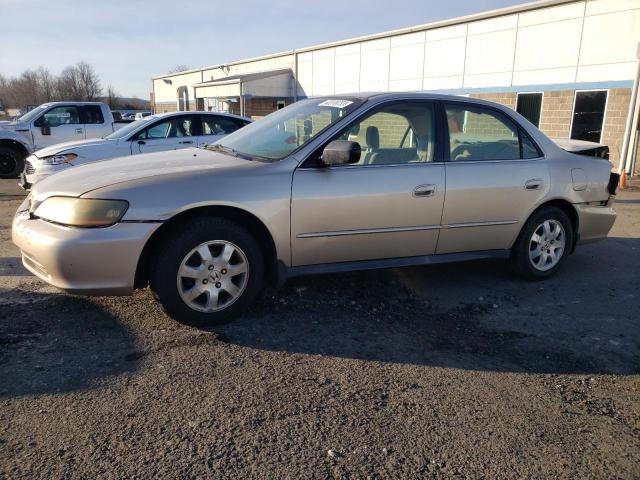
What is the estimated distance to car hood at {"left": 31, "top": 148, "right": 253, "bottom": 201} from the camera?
3.47 metres

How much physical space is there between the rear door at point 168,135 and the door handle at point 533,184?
5889mm

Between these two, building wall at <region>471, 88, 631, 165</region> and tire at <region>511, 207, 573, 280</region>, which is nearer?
tire at <region>511, 207, 573, 280</region>

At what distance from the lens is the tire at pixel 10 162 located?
11.6m

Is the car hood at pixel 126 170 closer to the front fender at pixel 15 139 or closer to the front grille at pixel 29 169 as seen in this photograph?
the front grille at pixel 29 169

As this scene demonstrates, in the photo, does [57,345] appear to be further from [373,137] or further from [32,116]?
[32,116]

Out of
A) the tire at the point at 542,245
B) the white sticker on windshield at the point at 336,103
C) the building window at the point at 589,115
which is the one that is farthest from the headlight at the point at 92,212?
the building window at the point at 589,115

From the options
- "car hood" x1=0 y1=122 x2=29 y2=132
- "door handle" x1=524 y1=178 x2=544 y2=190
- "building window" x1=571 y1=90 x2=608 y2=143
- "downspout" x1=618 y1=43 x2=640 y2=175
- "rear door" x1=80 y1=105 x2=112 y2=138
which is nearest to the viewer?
"door handle" x1=524 y1=178 x2=544 y2=190

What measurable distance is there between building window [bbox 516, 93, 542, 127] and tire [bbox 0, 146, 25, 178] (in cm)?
1457

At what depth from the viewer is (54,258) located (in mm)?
3250

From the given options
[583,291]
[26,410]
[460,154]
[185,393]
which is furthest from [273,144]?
[583,291]

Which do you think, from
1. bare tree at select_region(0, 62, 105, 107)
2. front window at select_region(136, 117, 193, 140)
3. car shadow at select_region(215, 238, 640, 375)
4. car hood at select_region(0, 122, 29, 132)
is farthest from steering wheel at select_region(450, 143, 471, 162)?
bare tree at select_region(0, 62, 105, 107)

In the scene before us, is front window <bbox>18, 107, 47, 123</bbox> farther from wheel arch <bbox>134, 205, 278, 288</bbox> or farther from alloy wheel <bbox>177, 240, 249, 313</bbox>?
alloy wheel <bbox>177, 240, 249, 313</bbox>

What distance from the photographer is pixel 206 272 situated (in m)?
3.53

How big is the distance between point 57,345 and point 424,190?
2866mm
